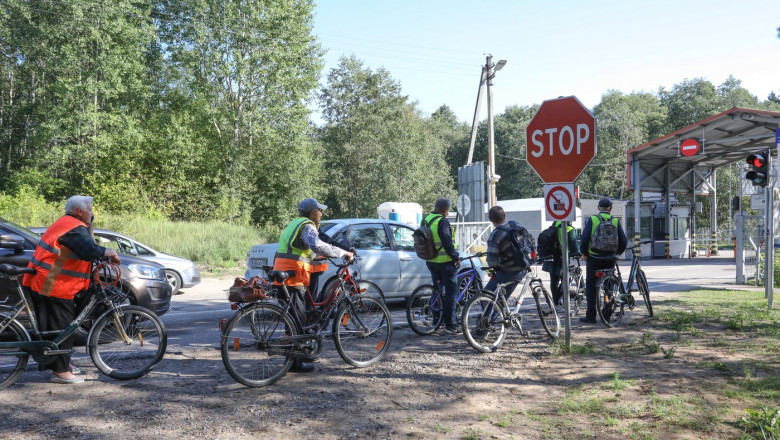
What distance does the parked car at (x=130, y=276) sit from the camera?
24.1 ft

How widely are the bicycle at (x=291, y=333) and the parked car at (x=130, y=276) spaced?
3.39 meters

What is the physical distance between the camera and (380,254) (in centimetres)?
962

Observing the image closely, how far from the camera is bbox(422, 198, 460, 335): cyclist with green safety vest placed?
24.7 ft

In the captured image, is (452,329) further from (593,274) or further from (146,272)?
(146,272)

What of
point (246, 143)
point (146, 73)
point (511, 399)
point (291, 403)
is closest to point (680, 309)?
point (511, 399)

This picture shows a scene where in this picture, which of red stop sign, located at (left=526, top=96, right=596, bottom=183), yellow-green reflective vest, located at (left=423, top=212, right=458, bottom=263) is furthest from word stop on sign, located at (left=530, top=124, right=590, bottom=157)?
yellow-green reflective vest, located at (left=423, top=212, right=458, bottom=263)

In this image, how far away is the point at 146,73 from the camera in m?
32.7

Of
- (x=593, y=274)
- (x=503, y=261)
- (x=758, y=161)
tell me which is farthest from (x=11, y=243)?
(x=758, y=161)

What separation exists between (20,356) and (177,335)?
289 cm

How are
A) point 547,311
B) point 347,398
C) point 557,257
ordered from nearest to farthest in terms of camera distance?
point 347,398 → point 547,311 → point 557,257

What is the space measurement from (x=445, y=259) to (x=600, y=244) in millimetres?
2558

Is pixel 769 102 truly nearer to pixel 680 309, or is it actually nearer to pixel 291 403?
pixel 680 309

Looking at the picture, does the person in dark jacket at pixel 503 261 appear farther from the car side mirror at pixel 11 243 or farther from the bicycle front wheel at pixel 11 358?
the car side mirror at pixel 11 243

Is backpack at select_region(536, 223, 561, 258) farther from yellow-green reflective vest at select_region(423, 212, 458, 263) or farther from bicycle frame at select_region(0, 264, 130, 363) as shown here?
bicycle frame at select_region(0, 264, 130, 363)
